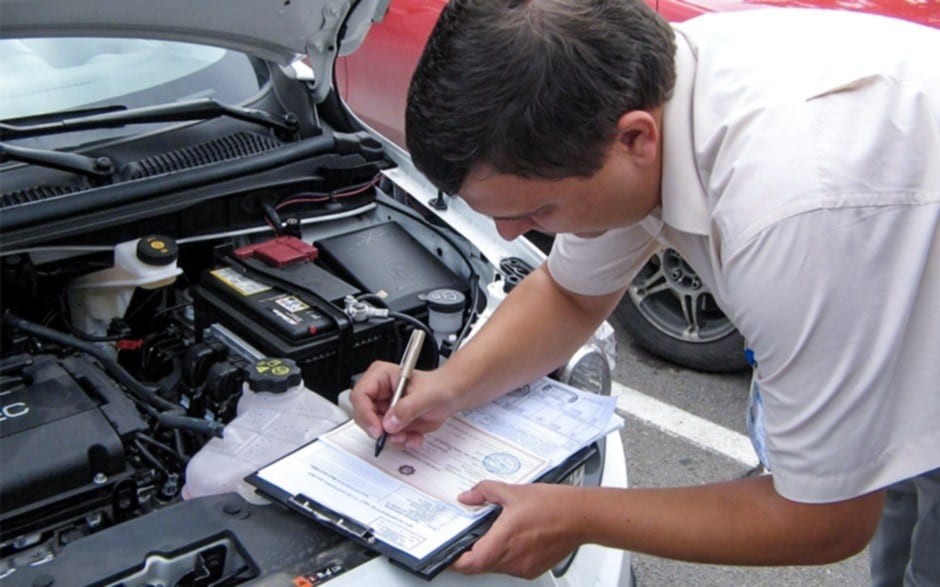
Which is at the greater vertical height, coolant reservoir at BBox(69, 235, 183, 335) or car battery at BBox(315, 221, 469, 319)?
coolant reservoir at BBox(69, 235, 183, 335)

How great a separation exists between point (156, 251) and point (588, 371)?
897mm

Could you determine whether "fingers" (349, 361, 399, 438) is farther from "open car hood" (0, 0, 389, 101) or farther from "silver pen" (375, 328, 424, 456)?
"open car hood" (0, 0, 389, 101)

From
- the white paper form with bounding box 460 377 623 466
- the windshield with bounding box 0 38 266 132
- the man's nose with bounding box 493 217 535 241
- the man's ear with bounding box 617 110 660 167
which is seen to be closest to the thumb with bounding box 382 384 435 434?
the white paper form with bounding box 460 377 623 466

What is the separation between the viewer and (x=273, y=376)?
1626 mm

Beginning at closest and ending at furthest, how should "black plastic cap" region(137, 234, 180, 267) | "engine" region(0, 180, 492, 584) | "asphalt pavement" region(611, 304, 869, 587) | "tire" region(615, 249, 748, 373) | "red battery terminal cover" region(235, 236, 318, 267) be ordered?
"engine" region(0, 180, 492, 584), "black plastic cap" region(137, 234, 180, 267), "red battery terminal cover" region(235, 236, 318, 267), "asphalt pavement" region(611, 304, 869, 587), "tire" region(615, 249, 748, 373)

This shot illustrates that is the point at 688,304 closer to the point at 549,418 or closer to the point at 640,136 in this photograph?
the point at 549,418

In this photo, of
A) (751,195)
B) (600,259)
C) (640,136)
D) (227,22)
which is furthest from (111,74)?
(751,195)

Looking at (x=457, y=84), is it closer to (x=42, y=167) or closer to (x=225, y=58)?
(x=42, y=167)

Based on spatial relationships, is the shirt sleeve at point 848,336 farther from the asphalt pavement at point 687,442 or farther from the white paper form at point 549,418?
the asphalt pavement at point 687,442

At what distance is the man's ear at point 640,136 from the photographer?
48.6 inches

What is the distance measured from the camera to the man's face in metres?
1.27

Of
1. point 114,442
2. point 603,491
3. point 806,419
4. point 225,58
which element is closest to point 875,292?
point 806,419

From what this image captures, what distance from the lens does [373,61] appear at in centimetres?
445

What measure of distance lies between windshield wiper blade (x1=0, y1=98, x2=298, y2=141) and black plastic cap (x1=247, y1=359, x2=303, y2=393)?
33.2 inches
